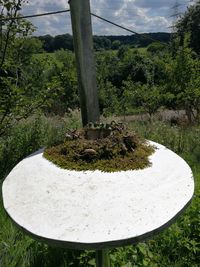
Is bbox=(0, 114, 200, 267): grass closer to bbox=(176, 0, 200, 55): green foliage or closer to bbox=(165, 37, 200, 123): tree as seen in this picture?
bbox=(165, 37, 200, 123): tree

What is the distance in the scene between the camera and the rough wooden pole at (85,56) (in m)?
2.59

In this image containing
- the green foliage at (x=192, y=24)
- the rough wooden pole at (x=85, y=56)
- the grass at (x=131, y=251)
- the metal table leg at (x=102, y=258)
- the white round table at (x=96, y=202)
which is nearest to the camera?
the white round table at (x=96, y=202)

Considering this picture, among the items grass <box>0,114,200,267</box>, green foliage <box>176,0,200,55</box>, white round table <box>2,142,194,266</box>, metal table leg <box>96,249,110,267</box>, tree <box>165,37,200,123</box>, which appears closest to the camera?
white round table <box>2,142,194,266</box>

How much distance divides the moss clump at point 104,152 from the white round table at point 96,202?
6cm

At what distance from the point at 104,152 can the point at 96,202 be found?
17.7 inches

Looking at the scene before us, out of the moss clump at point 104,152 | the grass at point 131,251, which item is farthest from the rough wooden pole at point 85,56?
the moss clump at point 104,152

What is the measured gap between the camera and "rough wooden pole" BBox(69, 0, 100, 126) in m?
2.59

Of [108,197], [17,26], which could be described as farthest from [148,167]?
[17,26]

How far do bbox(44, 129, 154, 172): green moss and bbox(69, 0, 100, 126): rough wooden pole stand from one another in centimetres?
66

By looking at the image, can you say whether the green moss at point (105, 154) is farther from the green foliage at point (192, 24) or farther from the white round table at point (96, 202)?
the green foliage at point (192, 24)

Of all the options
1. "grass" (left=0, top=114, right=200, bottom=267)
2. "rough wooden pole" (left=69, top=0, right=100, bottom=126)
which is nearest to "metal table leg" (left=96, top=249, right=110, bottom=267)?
"grass" (left=0, top=114, right=200, bottom=267)

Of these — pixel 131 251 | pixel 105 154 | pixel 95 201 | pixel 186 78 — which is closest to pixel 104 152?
pixel 105 154

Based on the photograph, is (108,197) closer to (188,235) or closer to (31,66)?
(188,235)

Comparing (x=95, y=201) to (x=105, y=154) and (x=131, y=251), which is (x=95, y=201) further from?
(x=131, y=251)
